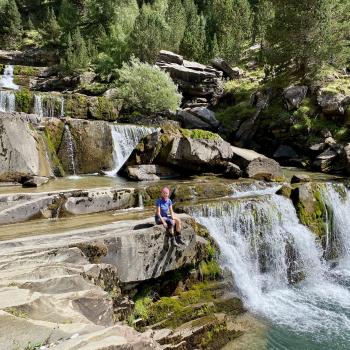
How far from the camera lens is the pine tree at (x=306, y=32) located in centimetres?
3409

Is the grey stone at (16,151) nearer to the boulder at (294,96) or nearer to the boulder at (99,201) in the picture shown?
the boulder at (99,201)

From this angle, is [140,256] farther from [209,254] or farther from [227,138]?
[227,138]

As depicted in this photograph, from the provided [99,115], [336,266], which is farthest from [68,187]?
[99,115]

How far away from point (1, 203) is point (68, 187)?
13.7 ft

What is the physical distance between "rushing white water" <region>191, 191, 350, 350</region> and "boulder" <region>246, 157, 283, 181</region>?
14.3 feet

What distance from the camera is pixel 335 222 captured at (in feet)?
62.4

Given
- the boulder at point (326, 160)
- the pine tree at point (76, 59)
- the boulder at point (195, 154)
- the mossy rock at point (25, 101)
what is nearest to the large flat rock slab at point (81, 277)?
the boulder at point (195, 154)

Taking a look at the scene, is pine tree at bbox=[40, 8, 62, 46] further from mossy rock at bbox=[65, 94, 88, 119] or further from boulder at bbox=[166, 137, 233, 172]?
boulder at bbox=[166, 137, 233, 172]

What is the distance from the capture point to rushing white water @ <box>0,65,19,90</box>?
1806 inches

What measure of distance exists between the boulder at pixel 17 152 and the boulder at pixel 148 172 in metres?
A: 4.70

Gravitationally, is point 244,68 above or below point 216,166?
above

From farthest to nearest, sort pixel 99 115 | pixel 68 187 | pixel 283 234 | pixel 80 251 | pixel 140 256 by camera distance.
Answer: pixel 99 115
pixel 68 187
pixel 283 234
pixel 140 256
pixel 80 251

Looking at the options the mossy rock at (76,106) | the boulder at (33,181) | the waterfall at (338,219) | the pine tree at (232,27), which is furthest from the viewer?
the pine tree at (232,27)

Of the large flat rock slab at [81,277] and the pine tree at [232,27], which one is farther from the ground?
the pine tree at [232,27]
